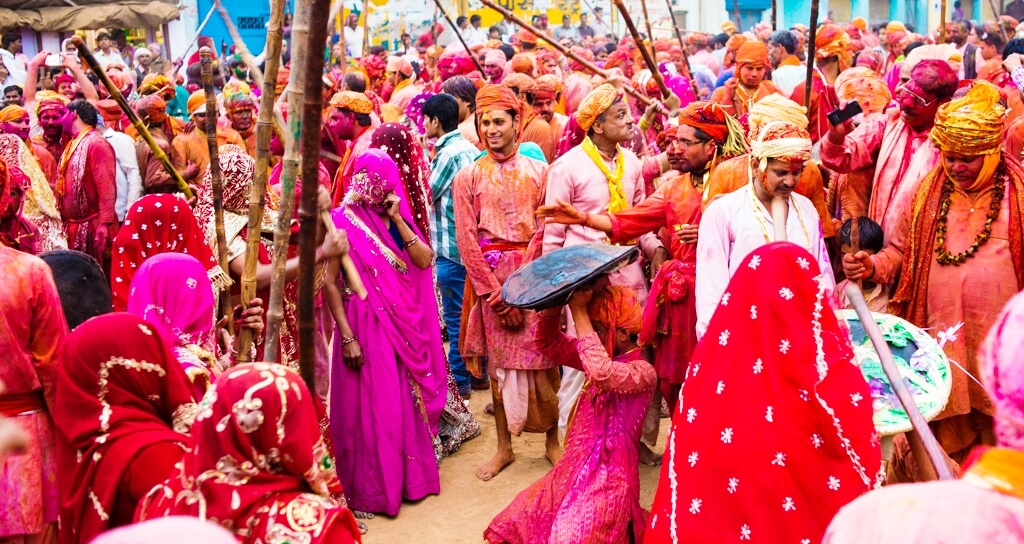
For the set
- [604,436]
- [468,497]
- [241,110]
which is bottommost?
[468,497]

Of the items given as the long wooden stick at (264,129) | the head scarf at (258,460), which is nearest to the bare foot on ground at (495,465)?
the long wooden stick at (264,129)

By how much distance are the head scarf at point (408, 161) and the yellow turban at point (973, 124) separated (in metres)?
2.61

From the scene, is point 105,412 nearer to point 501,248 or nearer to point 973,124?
point 501,248

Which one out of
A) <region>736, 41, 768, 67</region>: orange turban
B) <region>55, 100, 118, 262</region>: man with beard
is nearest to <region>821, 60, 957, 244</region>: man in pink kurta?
<region>736, 41, 768, 67</region>: orange turban

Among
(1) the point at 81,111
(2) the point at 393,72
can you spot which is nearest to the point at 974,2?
(2) the point at 393,72

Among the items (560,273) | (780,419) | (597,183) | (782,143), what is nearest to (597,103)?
(597,183)

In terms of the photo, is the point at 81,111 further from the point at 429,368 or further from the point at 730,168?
the point at 730,168

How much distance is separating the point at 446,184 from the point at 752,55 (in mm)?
3388

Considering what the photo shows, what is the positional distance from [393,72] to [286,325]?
33.6 ft

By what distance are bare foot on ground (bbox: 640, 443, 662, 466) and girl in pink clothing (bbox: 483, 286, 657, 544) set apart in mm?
1456

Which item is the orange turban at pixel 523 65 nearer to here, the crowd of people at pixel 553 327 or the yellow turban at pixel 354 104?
the crowd of people at pixel 553 327

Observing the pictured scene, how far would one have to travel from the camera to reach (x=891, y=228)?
17.9 ft

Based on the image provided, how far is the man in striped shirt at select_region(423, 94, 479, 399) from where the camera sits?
7.07 metres

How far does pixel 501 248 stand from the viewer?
6.28m
